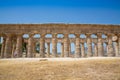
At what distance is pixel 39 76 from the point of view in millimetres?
12414

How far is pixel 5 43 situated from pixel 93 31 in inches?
946

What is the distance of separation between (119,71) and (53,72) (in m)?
5.89

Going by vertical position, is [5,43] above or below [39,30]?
below

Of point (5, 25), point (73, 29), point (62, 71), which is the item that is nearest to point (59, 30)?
point (73, 29)

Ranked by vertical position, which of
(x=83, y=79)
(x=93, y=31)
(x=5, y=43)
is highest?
(x=93, y=31)

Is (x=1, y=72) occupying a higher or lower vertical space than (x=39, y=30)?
lower

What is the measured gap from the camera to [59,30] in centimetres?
3844

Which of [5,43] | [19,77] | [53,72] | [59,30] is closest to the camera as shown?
[19,77]

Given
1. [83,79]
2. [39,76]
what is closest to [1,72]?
[39,76]

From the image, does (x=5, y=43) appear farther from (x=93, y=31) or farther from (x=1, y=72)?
(x=1, y=72)

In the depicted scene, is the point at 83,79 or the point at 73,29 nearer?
the point at 83,79

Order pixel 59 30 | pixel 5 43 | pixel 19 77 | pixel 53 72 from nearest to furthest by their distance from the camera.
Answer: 1. pixel 19 77
2. pixel 53 72
3. pixel 59 30
4. pixel 5 43

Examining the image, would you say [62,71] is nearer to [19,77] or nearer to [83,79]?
[83,79]

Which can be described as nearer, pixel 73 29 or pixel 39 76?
pixel 39 76
